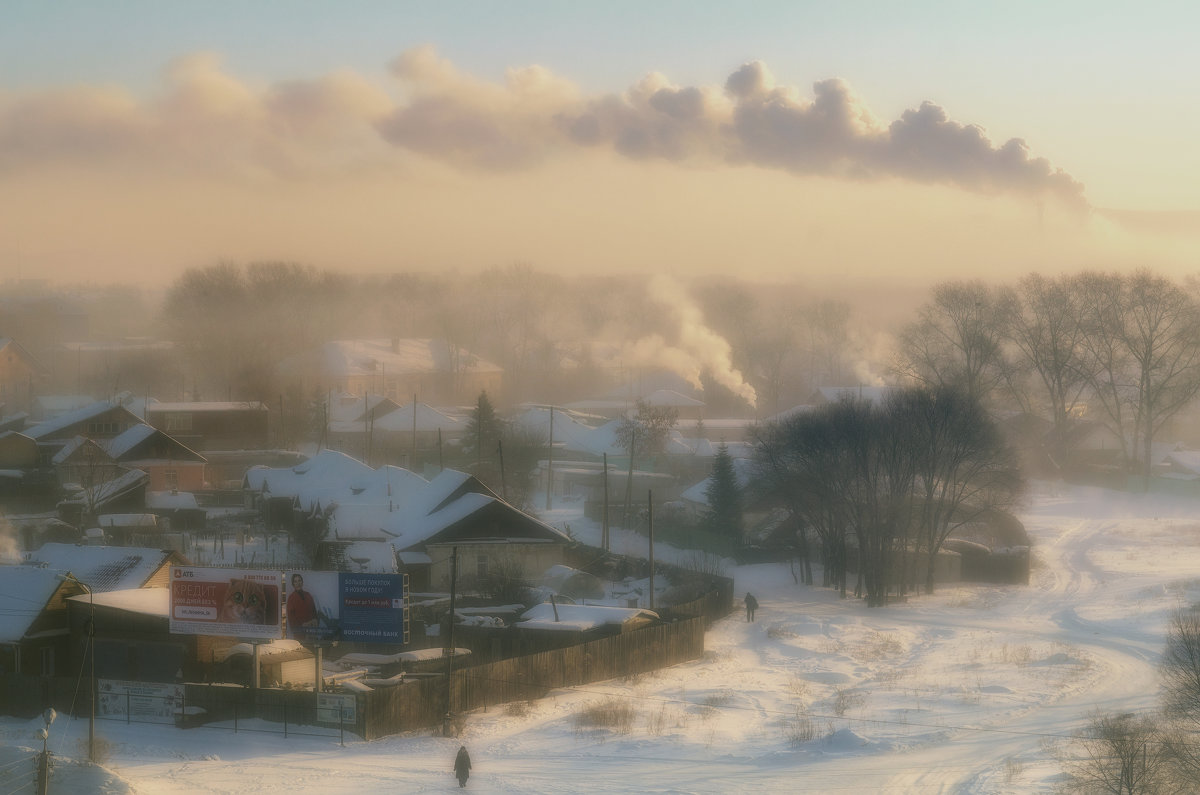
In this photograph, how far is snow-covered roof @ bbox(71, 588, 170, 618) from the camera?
27.2 meters

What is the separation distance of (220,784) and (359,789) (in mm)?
2348

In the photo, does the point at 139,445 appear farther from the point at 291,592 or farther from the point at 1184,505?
the point at 1184,505

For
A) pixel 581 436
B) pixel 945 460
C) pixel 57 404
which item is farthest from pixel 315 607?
pixel 57 404

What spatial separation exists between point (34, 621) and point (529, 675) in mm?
10877

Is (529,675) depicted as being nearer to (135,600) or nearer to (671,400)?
(135,600)

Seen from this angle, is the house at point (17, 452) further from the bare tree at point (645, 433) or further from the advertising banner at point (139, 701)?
the advertising banner at point (139, 701)

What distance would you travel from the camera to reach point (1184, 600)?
41.2m

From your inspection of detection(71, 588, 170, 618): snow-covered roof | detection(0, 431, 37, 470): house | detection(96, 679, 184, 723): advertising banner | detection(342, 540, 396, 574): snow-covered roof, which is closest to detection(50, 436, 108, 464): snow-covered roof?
detection(0, 431, 37, 470): house

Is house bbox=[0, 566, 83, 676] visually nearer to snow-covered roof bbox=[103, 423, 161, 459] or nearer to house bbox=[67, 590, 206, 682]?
house bbox=[67, 590, 206, 682]

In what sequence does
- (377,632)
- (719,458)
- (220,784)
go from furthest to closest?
(719,458) → (377,632) → (220,784)

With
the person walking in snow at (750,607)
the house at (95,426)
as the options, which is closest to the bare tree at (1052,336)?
the person walking in snow at (750,607)

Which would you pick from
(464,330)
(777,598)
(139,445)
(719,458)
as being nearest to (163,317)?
(464,330)

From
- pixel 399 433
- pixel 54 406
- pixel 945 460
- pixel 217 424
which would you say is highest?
pixel 54 406

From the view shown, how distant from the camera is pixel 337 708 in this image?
2411 centimetres
